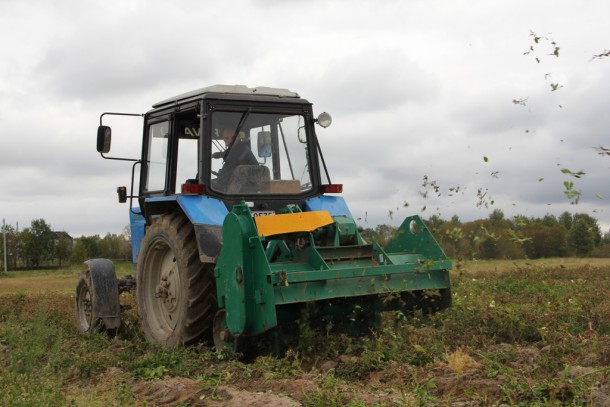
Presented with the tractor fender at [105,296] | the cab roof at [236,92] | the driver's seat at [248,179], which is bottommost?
the tractor fender at [105,296]

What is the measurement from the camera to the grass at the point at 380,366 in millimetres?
4875

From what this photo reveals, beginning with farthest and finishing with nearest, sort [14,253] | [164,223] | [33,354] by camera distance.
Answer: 1. [14,253]
2. [164,223]
3. [33,354]

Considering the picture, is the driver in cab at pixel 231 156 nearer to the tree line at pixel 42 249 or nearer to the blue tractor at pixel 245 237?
the blue tractor at pixel 245 237

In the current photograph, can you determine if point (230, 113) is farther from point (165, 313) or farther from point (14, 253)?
point (14, 253)

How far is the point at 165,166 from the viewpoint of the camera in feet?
26.7

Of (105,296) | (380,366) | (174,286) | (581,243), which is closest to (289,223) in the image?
(380,366)

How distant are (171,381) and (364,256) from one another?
213 centimetres

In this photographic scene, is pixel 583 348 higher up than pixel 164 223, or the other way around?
pixel 164 223

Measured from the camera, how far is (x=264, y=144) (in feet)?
26.0

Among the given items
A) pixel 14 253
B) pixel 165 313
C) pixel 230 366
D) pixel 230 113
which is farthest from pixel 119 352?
pixel 14 253

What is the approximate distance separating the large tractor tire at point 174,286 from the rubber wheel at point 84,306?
1.32m

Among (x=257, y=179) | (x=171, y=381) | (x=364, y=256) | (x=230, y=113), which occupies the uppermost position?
(x=230, y=113)

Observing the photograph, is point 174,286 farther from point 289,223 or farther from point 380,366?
point 380,366

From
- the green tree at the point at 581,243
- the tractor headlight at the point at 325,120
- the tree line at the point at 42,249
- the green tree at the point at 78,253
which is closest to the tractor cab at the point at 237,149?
the tractor headlight at the point at 325,120
